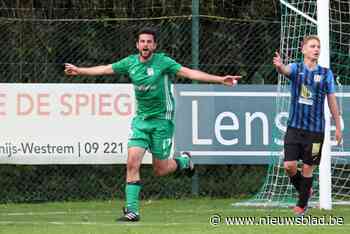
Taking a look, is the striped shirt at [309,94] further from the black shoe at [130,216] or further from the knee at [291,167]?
the black shoe at [130,216]

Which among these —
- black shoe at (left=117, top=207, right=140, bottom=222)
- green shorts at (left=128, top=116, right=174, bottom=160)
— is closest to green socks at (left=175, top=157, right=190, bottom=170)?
green shorts at (left=128, top=116, right=174, bottom=160)

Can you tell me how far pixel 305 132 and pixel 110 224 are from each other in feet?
8.01

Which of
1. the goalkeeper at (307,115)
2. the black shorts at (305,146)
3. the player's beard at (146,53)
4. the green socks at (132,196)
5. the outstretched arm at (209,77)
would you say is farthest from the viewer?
the black shorts at (305,146)

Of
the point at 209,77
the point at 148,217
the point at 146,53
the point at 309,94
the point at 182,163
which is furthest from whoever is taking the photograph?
the point at 148,217

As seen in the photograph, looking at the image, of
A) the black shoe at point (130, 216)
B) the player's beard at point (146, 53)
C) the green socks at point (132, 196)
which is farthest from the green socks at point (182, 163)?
the player's beard at point (146, 53)

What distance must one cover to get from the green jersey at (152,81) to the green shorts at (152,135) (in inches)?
2.8

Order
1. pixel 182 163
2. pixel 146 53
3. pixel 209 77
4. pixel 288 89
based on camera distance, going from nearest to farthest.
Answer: pixel 209 77
pixel 146 53
pixel 182 163
pixel 288 89

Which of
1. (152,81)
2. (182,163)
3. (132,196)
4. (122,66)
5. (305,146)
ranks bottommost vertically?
(132,196)

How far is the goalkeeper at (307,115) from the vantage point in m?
11.5

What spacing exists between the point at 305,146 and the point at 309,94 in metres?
0.55

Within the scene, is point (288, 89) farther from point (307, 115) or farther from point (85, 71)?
point (85, 71)

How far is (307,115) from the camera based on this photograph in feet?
38.0

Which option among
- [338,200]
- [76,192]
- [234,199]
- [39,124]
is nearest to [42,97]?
[39,124]

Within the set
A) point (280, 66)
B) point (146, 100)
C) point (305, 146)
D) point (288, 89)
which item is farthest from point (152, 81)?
point (288, 89)
